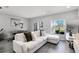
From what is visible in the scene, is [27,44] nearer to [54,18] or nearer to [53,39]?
[53,39]

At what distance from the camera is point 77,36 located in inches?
45.6

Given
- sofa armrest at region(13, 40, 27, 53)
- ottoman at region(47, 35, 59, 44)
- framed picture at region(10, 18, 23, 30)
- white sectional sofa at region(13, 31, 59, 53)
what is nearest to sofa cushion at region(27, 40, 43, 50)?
white sectional sofa at region(13, 31, 59, 53)

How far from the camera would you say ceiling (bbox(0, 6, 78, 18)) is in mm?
1033

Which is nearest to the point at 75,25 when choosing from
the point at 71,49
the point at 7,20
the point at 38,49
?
the point at 71,49

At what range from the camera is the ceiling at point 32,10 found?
1.03 m

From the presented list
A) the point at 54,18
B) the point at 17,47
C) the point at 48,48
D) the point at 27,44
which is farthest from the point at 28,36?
the point at 54,18

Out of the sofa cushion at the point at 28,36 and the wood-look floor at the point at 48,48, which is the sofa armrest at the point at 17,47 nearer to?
the wood-look floor at the point at 48,48

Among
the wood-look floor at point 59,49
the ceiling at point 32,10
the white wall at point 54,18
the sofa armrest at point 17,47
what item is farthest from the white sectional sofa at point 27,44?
the ceiling at point 32,10

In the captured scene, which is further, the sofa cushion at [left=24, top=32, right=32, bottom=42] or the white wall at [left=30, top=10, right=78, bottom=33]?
the sofa cushion at [left=24, top=32, right=32, bottom=42]

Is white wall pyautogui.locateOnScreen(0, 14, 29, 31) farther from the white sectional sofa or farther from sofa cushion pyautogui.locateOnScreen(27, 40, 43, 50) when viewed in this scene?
sofa cushion pyautogui.locateOnScreen(27, 40, 43, 50)
